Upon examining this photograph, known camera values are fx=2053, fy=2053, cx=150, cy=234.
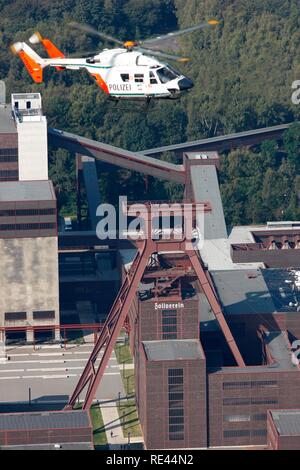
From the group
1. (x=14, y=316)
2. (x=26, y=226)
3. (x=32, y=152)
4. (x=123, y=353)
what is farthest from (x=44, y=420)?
(x=32, y=152)

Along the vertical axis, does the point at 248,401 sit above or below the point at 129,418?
above

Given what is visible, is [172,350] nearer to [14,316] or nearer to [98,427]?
[98,427]

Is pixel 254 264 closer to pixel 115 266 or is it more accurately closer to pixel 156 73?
pixel 115 266

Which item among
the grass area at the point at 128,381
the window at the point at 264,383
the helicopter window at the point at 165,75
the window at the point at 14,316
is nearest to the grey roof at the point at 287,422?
the window at the point at 264,383

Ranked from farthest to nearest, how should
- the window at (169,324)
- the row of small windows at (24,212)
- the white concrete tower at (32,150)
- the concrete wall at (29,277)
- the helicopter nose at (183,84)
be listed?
the white concrete tower at (32,150) → the concrete wall at (29,277) → the row of small windows at (24,212) → the window at (169,324) → the helicopter nose at (183,84)

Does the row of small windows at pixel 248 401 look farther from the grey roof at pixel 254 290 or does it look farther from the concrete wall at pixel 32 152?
the concrete wall at pixel 32 152

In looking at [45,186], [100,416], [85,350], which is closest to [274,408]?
[100,416]
